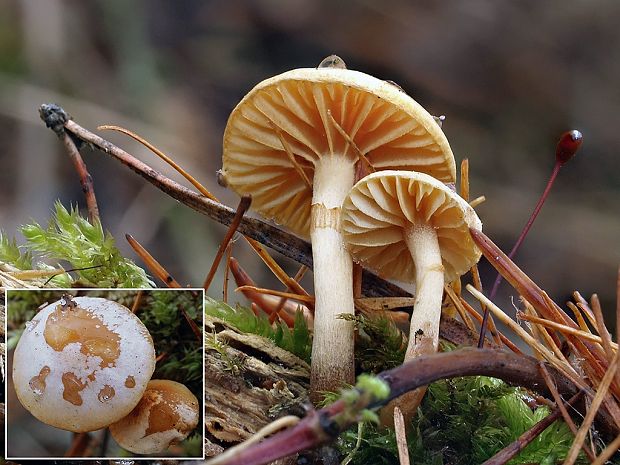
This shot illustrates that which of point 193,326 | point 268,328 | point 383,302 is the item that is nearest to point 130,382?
point 193,326

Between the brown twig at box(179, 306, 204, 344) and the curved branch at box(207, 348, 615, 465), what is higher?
the brown twig at box(179, 306, 204, 344)

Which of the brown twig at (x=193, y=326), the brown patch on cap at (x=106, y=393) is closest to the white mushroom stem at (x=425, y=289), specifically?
the brown twig at (x=193, y=326)

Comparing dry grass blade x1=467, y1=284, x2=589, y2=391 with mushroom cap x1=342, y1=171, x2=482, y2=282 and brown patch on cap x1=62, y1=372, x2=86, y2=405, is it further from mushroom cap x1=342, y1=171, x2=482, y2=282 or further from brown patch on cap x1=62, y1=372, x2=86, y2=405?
brown patch on cap x1=62, y1=372, x2=86, y2=405

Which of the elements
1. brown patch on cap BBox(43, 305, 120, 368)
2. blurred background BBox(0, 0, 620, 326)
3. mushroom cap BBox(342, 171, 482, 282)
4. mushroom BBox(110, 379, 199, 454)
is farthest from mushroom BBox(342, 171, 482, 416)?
blurred background BBox(0, 0, 620, 326)

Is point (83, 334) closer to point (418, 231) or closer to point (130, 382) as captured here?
point (130, 382)

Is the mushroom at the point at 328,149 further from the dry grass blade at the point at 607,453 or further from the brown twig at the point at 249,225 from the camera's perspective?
the dry grass blade at the point at 607,453

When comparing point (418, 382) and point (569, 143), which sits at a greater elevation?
point (569, 143)
